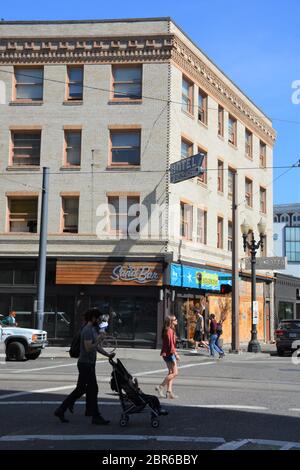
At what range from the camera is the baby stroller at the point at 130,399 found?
9227 millimetres

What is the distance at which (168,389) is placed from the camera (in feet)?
41.8

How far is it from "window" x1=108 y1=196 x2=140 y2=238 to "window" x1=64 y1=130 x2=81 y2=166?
2869 millimetres

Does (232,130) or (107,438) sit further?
(232,130)

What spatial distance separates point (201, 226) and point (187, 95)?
6769 mm

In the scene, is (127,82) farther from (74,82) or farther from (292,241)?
(292,241)

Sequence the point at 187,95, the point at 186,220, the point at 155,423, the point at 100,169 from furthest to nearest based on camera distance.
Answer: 1. the point at 187,95
2. the point at 186,220
3. the point at 100,169
4. the point at 155,423

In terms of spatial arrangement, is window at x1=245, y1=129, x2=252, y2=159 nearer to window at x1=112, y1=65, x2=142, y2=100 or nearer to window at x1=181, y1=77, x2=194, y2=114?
window at x1=181, y1=77, x2=194, y2=114

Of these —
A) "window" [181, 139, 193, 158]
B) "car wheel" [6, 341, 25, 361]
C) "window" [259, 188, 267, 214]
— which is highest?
"window" [181, 139, 193, 158]

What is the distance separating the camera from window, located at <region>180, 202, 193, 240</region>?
30156 mm

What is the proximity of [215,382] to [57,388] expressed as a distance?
4140 millimetres

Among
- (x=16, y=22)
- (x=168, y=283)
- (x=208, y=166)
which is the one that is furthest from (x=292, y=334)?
(x=16, y=22)

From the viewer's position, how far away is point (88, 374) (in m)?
9.71

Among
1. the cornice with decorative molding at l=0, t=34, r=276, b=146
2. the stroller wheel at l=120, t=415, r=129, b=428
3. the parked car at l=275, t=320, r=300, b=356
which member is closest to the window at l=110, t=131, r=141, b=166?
the cornice with decorative molding at l=0, t=34, r=276, b=146

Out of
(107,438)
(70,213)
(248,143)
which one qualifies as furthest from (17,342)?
(248,143)
